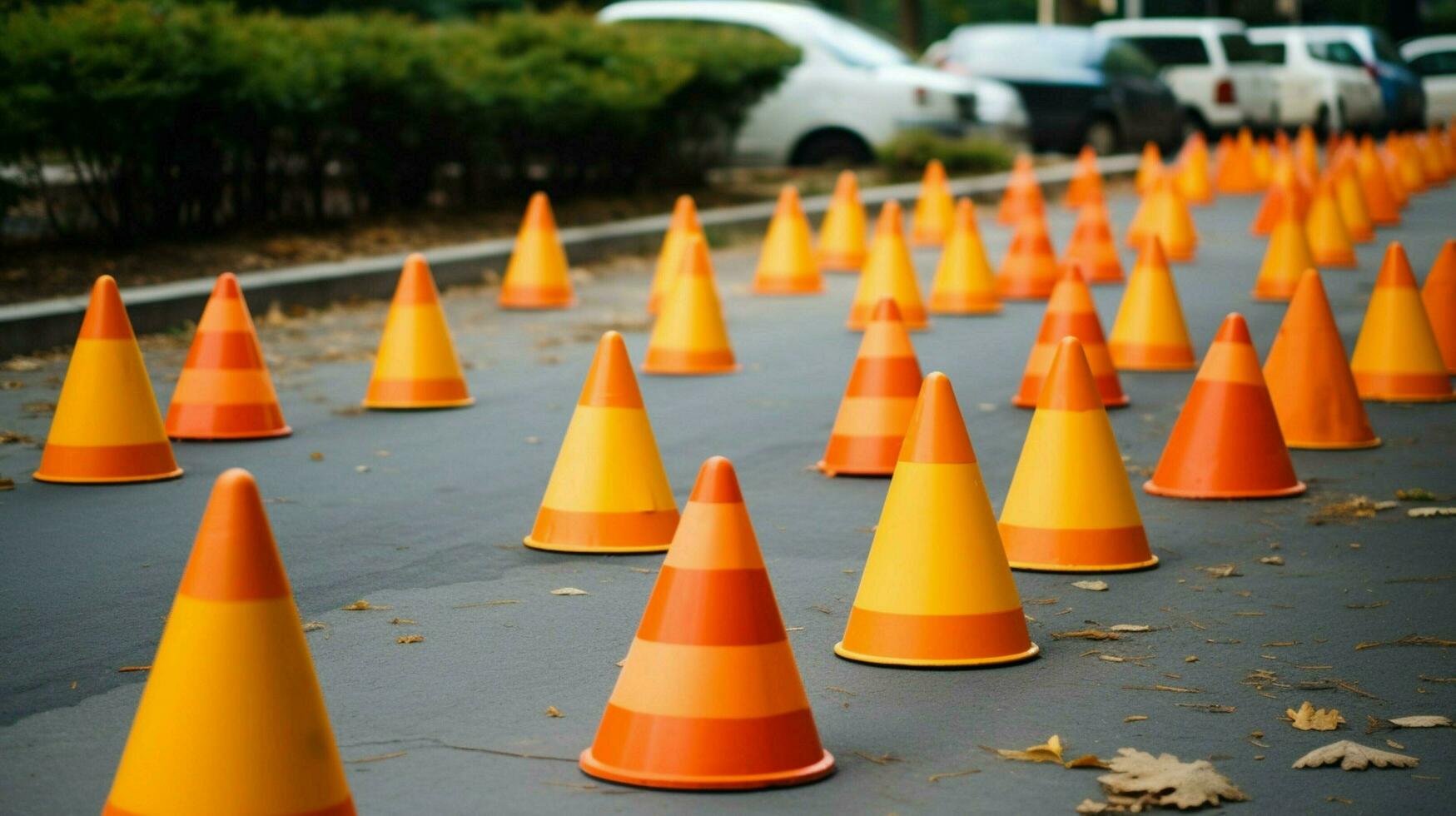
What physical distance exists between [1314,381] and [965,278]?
492 cm

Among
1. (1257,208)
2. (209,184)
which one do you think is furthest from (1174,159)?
(209,184)

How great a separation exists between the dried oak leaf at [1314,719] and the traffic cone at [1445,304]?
637 centimetres

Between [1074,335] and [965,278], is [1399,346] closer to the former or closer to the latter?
[1074,335]

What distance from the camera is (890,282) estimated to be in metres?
12.6

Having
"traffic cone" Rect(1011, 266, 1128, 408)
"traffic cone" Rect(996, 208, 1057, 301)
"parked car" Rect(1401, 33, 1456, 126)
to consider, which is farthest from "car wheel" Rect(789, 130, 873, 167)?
"parked car" Rect(1401, 33, 1456, 126)

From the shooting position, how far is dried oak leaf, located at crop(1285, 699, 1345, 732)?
463cm

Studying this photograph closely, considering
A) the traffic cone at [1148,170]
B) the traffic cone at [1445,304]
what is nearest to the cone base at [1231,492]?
the traffic cone at [1445,304]

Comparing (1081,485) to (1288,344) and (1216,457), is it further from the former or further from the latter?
(1288,344)

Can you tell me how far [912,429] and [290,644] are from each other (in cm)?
209

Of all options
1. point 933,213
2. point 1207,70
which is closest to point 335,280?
point 933,213

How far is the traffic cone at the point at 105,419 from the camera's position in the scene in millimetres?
7664

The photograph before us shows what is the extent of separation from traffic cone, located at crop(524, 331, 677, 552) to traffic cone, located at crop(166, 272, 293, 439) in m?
2.40

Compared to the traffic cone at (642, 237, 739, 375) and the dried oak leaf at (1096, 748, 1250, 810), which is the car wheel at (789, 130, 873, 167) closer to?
the traffic cone at (642, 237, 739, 375)

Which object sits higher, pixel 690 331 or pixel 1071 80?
pixel 1071 80
